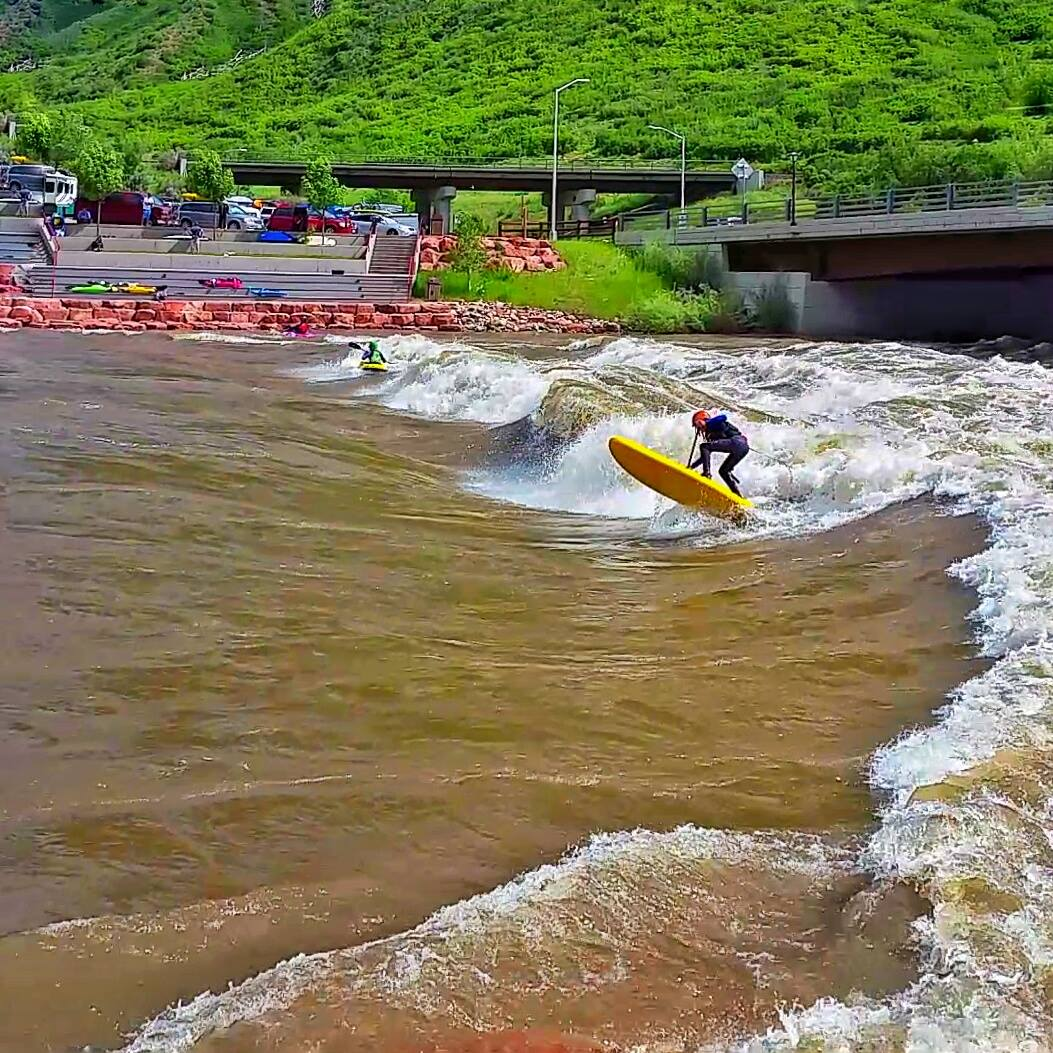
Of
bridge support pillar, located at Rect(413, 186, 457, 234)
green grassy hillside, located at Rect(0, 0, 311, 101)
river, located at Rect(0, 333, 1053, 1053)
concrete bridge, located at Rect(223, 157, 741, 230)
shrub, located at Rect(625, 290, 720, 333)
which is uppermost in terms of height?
green grassy hillside, located at Rect(0, 0, 311, 101)

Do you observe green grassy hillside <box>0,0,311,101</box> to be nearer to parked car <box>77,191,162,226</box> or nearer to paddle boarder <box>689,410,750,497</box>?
parked car <box>77,191,162,226</box>

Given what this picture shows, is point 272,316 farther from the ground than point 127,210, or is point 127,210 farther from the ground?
point 127,210

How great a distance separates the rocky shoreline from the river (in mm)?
30465

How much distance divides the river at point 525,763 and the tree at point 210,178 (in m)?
54.3

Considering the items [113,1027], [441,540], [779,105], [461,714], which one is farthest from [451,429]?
[779,105]

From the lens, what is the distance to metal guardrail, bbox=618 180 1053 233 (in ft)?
131

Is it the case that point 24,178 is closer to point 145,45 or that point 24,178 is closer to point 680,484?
point 680,484

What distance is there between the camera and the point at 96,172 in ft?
208

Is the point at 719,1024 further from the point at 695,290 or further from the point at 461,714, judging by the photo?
the point at 695,290

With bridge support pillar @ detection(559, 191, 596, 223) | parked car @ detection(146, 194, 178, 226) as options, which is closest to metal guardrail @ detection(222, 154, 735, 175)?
bridge support pillar @ detection(559, 191, 596, 223)

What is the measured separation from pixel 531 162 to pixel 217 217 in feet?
105

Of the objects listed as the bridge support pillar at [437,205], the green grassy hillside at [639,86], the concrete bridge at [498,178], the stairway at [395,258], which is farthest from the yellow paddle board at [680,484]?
the concrete bridge at [498,178]

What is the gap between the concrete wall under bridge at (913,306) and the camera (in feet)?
141

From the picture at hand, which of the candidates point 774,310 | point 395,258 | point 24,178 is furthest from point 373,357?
point 24,178
